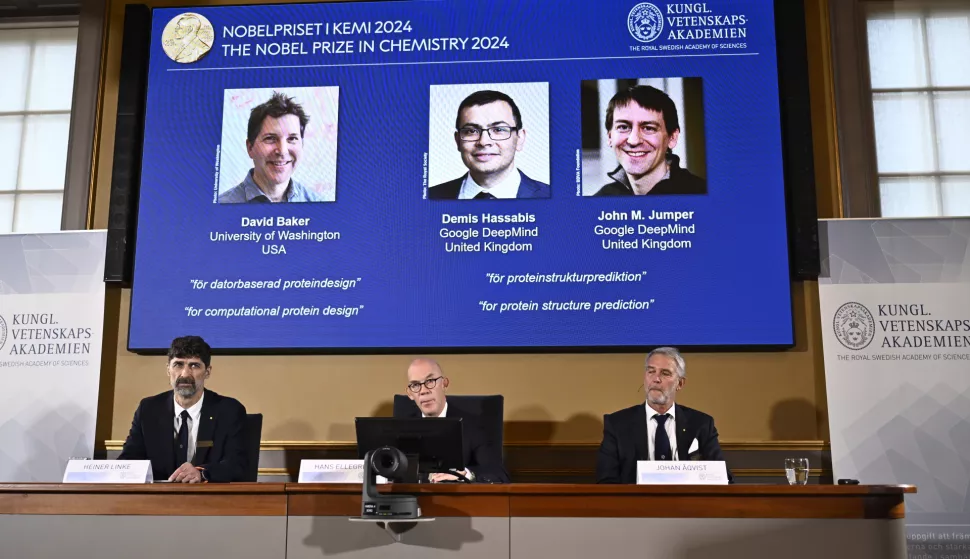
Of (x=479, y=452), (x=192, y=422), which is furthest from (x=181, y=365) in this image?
(x=479, y=452)

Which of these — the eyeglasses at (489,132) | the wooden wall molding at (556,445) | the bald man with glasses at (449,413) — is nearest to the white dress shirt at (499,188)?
the eyeglasses at (489,132)

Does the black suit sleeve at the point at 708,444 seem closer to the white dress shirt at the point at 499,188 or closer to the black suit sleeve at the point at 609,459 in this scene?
the black suit sleeve at the point at 609,459

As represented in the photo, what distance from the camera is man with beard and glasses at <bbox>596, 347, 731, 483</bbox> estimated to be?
3961mm

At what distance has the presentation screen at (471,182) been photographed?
470 cm

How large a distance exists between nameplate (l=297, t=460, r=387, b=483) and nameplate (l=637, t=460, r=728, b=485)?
0.96 m

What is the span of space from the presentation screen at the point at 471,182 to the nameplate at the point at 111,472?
165 centimetres

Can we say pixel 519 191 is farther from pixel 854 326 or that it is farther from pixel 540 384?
pixel 854 326

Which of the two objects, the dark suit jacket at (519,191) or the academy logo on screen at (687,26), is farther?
the academy logo on screen at (687,26)

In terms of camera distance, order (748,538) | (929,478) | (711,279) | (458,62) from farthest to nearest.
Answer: (458,62) < (711,279) < (929,478) < (748,538)

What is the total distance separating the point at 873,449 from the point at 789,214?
4.03 feet

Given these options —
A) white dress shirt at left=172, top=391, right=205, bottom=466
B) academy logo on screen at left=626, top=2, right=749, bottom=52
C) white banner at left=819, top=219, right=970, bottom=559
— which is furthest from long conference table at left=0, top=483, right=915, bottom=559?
academy logo on screen at left=626, top=2, right=749, bottom=52

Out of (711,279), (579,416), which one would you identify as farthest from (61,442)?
(711,279)

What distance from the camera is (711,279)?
184 inches

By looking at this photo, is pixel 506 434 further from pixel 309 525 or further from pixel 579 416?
pixel 309 525
